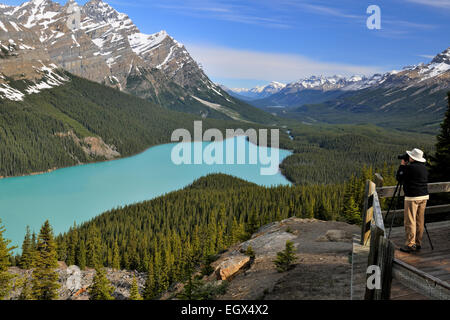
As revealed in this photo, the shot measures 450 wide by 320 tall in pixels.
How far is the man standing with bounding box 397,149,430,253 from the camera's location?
31.9 ft

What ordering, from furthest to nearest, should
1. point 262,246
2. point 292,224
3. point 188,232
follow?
1. point 188,232
2. point 292,224
3. point 262,246

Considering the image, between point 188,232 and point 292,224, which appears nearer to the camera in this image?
point 292,224

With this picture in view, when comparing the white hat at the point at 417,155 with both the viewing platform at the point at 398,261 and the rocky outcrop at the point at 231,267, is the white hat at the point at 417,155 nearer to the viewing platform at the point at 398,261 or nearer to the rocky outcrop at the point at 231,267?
the viewing platform at the point at 398,261

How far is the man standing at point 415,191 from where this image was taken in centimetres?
972

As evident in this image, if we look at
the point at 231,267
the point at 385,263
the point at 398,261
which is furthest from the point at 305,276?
the point at 398,261

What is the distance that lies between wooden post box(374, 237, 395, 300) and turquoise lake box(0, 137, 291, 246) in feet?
315

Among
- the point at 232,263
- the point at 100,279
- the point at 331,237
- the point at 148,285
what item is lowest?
the point at 148,285

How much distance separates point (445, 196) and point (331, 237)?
15.8 metres

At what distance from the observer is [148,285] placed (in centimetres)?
5009

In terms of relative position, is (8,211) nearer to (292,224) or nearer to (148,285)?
(148,285)

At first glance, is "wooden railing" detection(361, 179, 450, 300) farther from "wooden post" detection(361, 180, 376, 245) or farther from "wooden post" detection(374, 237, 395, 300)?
"wooden post" detection(361, 180, 376, 245)

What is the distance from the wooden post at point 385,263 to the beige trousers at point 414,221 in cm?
462
